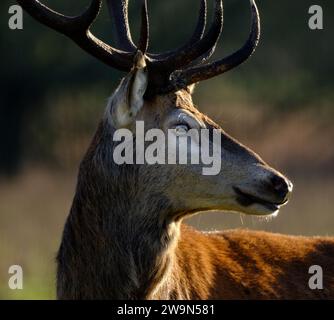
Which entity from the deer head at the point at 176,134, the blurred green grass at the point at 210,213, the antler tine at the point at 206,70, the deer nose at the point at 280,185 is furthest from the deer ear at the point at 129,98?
the blurred green grass at the point at 210,213

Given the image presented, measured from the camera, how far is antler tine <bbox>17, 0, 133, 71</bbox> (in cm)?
746

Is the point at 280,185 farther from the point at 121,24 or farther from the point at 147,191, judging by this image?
the point at 121,24

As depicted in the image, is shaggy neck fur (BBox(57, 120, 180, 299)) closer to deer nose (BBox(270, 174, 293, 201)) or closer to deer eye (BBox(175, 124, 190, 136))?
deer eye (BBox(175, 124, 190, 136))

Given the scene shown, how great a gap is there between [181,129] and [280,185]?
671 millimetres

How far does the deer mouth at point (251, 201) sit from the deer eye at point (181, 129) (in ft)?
1.45

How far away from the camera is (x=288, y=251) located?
8.26 meters

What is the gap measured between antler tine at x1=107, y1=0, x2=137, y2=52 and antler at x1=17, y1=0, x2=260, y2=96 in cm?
12

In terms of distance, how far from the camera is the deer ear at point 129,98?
7113 millimetres

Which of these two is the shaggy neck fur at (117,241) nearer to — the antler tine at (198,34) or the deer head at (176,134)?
the deer head at (176,134)

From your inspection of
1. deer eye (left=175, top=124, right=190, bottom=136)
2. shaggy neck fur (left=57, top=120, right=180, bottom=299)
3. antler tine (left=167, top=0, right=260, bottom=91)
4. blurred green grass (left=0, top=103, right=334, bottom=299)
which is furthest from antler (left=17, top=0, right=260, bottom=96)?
blurred green grass (left=0, top=103, right=334, bottom=299)
